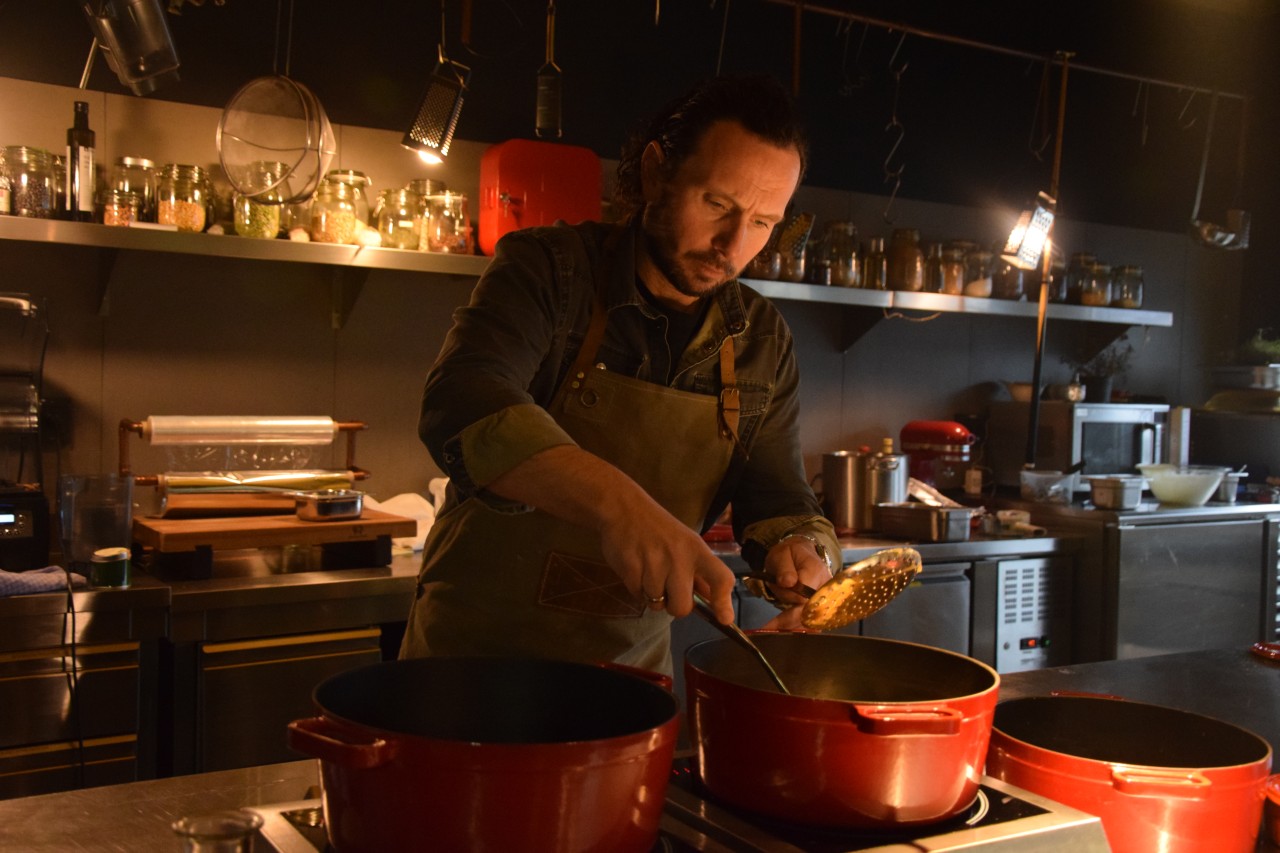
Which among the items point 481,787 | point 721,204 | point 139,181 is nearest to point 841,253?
point 139,181

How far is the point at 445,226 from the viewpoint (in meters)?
3.27

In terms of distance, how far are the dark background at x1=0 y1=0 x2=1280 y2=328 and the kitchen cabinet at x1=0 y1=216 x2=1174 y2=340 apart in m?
0.52

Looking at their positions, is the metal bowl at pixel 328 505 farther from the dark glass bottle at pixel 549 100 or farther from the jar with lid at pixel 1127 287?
the jar with lid at pixel 1127 287

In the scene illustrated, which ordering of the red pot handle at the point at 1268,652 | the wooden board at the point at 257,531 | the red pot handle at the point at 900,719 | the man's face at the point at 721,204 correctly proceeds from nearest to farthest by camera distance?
the red pot handle at the point at 900,719, the man's face at the point at 721,204, the red pot handle at the point at 1268,652, the wooden board at the point at 257,531

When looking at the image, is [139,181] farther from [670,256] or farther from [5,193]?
[670,256]

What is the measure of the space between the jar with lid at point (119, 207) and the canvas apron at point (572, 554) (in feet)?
5.59

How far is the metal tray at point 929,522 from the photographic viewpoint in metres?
3.64

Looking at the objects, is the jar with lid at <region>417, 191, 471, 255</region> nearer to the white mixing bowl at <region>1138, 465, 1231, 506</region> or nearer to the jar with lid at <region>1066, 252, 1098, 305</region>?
the jar with lid at <region>1066, 252, 1098, 305</region>

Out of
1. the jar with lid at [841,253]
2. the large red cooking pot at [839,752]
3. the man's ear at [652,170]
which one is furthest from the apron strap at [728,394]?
the jar with lid at [841,253]

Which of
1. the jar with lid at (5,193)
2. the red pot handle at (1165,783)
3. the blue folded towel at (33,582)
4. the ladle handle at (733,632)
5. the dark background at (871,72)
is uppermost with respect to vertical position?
the dark background at (871,72)

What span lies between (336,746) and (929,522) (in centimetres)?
316

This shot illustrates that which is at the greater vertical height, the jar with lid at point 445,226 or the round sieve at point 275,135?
the round sieve at point 275,135

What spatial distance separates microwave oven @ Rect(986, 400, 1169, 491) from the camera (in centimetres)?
434

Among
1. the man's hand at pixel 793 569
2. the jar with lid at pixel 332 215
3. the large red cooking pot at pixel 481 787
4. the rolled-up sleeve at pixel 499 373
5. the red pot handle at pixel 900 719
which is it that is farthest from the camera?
the jar with lid at pixel 332 215
